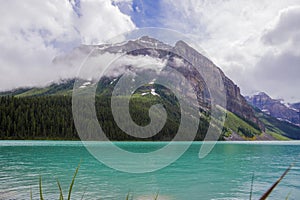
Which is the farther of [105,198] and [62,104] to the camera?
[62,104]

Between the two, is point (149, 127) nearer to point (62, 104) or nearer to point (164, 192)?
point (62, 104)

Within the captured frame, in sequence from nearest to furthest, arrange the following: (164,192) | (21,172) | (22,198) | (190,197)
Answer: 1. (22,198)
2. (190,197)
3. (164,192)
4. (21,172)

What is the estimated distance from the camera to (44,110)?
138 m

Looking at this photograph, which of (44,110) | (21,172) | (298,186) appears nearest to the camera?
(298,186)

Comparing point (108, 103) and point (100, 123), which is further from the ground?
point (108, 103)

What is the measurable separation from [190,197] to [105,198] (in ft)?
16.6

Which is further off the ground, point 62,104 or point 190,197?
point 62,104

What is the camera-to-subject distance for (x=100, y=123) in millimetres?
146875

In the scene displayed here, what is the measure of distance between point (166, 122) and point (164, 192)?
158094 mm

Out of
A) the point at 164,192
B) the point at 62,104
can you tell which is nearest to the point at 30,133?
the point at 62,104

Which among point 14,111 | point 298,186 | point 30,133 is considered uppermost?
point 14,111

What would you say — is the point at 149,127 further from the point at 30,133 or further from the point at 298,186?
the point at 298,186

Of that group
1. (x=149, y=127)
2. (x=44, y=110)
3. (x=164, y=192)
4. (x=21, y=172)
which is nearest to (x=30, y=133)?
(x=44, y=110)

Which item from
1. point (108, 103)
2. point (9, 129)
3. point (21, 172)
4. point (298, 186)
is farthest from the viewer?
point (108, 103)
